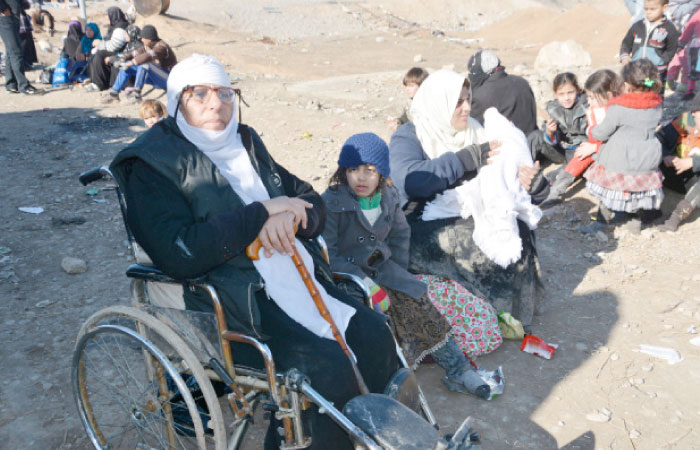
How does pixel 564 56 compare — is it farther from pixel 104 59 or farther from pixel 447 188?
pixel 447 188

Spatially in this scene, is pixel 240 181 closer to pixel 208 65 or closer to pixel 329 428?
pixel 208 65

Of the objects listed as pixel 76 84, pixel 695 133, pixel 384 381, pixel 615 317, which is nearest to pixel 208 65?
pixel 384 381

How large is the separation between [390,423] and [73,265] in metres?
3.26

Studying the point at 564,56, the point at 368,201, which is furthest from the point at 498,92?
the point at 564,56

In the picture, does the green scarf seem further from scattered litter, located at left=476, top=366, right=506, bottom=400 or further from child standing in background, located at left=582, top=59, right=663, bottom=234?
child standing in background, located at left=582, top=59, right=663, bottom=234

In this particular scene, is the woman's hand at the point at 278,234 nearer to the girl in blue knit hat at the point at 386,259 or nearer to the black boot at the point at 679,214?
the girl in blue knit hat at the point at 386,259

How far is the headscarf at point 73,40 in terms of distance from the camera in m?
12.7

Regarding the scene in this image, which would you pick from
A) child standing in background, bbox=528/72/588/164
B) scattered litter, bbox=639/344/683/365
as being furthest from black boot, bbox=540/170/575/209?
scattered litter, bbox=639/344/683/365

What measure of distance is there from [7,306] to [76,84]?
9535 millimetres

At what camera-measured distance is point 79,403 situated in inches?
103

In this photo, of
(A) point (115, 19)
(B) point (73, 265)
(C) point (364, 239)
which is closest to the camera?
(C) point (364, 239)

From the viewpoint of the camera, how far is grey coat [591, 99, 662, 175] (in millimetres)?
5316

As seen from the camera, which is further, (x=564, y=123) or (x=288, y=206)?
(x=564, y=123)

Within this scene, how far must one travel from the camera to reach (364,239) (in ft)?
10.7
